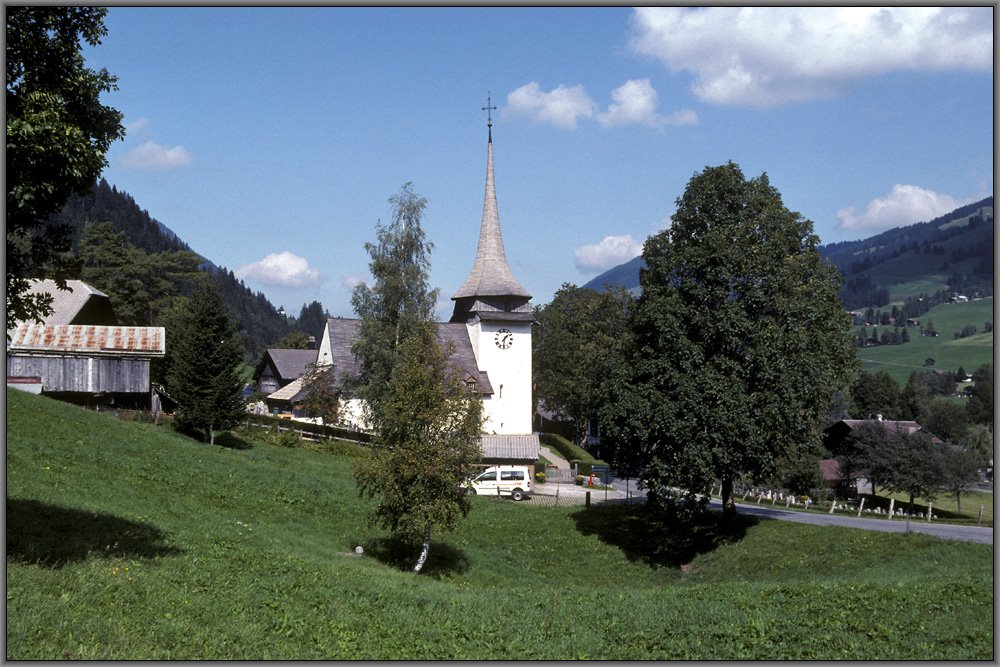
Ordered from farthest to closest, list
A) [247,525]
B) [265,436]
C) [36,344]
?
[265,436] < [36,344] < [247,525]

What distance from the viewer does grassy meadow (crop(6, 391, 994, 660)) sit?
42.1 feet

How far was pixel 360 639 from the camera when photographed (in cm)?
1350

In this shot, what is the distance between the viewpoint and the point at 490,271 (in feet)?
208

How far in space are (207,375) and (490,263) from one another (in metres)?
26.0

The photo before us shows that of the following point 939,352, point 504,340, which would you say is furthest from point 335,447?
point 939,352

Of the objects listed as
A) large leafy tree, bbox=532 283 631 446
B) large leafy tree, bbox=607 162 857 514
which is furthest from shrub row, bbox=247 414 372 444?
large leafy tree, bbox=607 162 857 514

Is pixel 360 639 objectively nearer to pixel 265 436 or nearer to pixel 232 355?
pixel 232 355

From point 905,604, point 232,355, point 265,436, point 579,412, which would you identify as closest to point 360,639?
point 905,604

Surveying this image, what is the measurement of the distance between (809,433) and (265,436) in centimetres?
3451

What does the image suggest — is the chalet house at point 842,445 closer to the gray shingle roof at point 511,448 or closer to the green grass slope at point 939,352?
the gray shingle roof at point 511,448

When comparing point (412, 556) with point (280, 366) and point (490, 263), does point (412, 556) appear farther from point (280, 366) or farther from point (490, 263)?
point (280, 366)

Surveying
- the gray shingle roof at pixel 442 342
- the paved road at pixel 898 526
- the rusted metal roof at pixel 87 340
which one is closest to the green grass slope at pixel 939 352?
the gray shingle roof at pixel 442 342

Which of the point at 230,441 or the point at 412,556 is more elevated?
the point at 230,441

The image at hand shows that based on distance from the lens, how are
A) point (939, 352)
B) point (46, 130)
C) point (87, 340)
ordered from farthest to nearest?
point (939, 352)
point (87, 340)
point (46, 130)
